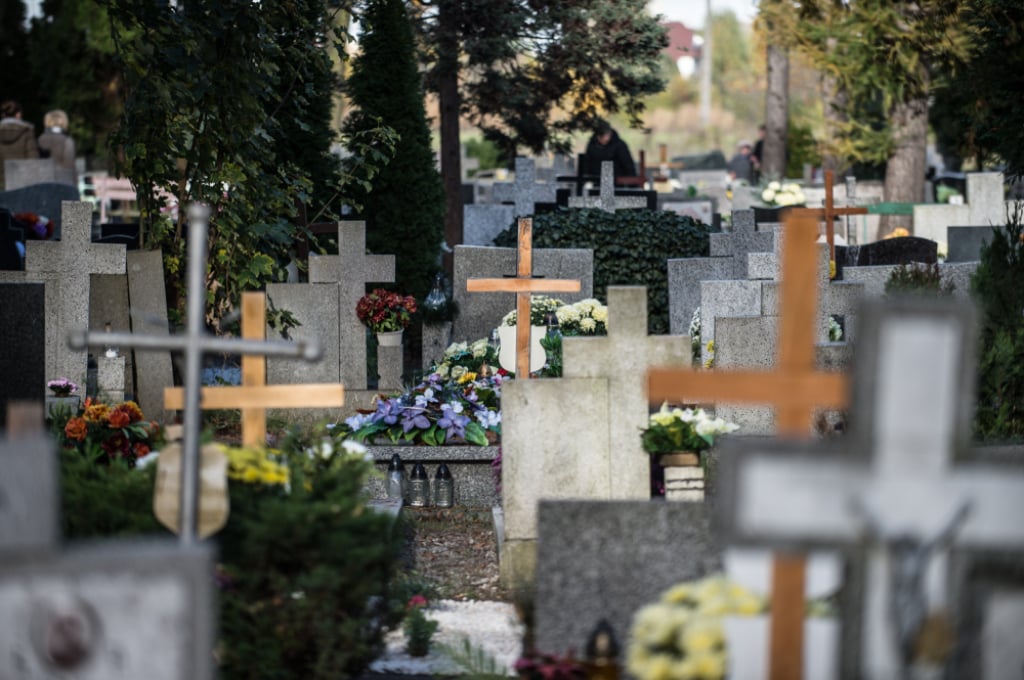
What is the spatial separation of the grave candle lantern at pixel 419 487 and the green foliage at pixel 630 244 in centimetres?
508

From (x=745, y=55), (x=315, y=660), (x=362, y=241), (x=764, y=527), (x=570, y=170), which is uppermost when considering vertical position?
(x=745, y=55)

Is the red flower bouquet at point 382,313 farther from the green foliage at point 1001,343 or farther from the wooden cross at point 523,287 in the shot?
the green foliage at point 1001,343

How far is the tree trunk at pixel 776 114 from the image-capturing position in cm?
2756

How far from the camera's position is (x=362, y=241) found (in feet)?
36.4

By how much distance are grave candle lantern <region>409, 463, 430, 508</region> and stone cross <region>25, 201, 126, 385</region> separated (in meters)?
2.31

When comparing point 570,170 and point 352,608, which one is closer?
A: point 352,608

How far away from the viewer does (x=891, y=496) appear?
3604 millimetres

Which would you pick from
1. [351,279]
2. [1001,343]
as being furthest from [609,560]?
[351,279]

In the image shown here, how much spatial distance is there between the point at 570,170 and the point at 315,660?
74.8 feet

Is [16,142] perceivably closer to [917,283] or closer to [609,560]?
[917,283]

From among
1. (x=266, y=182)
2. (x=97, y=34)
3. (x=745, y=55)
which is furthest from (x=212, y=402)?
(x=745, y=55)

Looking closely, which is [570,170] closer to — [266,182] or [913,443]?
[266,182]

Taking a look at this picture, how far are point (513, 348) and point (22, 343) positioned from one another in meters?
3.41

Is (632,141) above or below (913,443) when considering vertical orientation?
above
